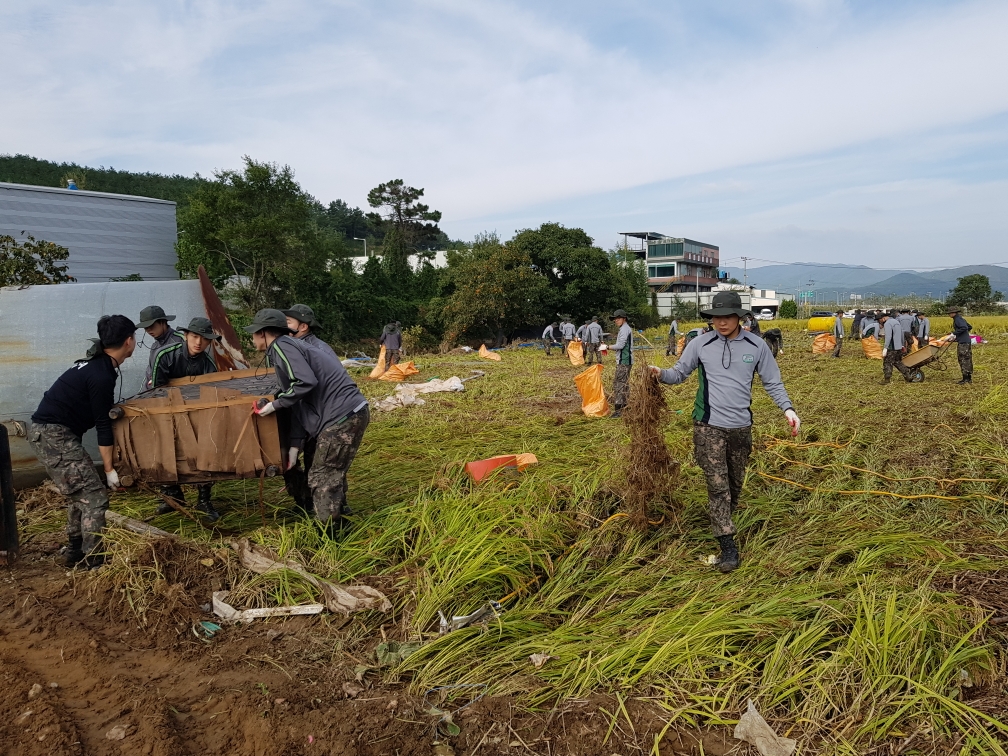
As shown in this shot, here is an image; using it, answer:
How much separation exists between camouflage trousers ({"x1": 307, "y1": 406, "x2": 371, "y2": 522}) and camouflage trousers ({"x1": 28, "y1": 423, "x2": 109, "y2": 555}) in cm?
133

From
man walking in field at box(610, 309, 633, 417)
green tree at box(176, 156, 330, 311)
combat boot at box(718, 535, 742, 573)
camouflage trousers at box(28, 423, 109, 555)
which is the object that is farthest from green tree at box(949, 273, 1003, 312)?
camouflage trousers at box(28, 423, 109, 555)

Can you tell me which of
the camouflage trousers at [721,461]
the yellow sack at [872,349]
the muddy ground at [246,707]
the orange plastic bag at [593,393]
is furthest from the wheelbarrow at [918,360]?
the muddy ground at [246,707]

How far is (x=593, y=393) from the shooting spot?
31.7 feet

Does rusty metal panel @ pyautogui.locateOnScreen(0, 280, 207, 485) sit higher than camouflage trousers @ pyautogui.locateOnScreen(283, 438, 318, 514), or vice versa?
rusty metal panel @ pyautogui.locateOnScreen(0, 280, 207, 485)

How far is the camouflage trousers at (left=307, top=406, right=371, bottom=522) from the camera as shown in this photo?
422cm

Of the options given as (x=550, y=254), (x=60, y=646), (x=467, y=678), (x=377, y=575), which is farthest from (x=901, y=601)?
(x=550, y=254)

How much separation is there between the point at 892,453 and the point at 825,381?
7159 millimetres

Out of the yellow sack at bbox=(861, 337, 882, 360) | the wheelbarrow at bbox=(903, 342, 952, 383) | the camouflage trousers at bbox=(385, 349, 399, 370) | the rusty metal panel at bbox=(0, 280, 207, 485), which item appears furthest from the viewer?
the yellow sack at bbox=(861, 337, 882, 360)

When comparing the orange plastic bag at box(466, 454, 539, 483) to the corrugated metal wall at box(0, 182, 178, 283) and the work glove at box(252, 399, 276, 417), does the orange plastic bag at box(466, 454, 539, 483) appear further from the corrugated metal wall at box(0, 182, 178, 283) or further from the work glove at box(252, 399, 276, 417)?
the corrugated metal wall at box(0, 182, 178, 283)

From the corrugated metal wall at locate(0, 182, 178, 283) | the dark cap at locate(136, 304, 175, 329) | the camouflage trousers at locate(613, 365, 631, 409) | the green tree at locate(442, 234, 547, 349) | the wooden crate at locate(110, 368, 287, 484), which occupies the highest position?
the corrugated metal wall at locate(0, 182, 178, 283)

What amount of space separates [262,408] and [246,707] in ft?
5.89

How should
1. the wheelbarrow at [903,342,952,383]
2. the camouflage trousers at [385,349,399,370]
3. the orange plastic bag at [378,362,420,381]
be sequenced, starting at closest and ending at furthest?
the wheelbarrow at [903,342,952,383]
the orange plastic bag at [378,362,420,381]
the camouflage trousers at [385,349,399,370]

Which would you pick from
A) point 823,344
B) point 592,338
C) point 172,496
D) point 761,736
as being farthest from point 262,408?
point 823,344

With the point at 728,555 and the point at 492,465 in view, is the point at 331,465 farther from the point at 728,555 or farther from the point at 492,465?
the point at 728,555
